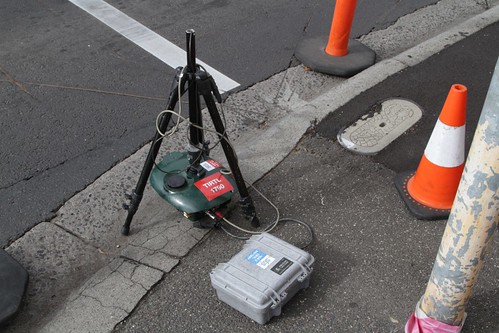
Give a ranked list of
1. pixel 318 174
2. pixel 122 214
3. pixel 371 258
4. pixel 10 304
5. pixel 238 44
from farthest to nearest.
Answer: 1. pixel 238 44
2. pixel 318 174
3. pixel 122 214
4. pixel 371 258
5. pixel 10 304

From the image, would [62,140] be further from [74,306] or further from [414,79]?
[414,79]

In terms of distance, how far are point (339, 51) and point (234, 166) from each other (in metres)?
2.62

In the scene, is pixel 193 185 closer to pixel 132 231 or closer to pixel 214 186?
pixel 214 186

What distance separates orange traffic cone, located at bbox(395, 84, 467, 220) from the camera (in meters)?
3.45

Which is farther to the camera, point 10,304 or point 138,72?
point 138,72

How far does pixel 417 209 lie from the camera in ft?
12.2

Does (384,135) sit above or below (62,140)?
above

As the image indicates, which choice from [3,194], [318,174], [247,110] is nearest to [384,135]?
[318,174]

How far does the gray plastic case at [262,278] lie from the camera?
2.94 metres

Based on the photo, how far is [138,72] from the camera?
545 cm

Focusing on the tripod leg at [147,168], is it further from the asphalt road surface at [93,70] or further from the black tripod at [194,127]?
the asphalt road surface at [93,70]

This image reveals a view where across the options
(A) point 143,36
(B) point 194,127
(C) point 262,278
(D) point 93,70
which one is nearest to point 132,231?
(B) point 194,127

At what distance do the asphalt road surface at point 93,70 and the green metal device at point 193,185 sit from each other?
52cm

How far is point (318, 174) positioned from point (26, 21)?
13.7ft
